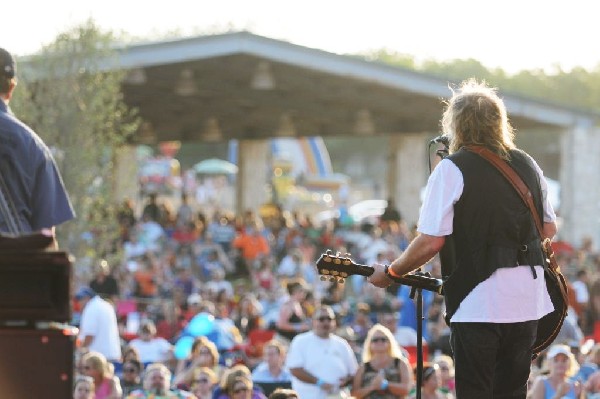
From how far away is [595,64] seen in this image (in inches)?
4161

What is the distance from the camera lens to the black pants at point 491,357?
633 cm

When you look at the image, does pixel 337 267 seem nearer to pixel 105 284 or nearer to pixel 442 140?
pixel 442 140

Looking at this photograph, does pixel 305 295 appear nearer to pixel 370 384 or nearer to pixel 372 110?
pixel 370 384

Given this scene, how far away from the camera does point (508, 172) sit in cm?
635

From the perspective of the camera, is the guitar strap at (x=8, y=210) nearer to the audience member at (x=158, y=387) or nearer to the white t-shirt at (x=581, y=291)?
the audience member at (x=158, y=387)

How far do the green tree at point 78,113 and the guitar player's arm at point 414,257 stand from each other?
1500cm

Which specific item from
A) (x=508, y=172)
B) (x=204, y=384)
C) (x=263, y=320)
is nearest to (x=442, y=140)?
(x=508, y=172)

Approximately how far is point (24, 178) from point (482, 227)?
6.00 ft

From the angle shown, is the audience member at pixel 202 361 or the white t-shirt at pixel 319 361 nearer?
the white t-shirt at pixel 319 361

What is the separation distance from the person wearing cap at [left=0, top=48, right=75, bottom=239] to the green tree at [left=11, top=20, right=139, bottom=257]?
50.1ft

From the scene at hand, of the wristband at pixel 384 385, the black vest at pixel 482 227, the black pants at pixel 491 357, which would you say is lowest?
the wristband at pixel 384 385

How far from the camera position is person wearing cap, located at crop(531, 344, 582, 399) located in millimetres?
11789

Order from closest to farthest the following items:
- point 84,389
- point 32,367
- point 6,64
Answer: point 32,367 < point 6,64 < point 84,389

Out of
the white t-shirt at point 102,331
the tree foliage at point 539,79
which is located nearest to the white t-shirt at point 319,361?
the white t-shirt at point 102,331
